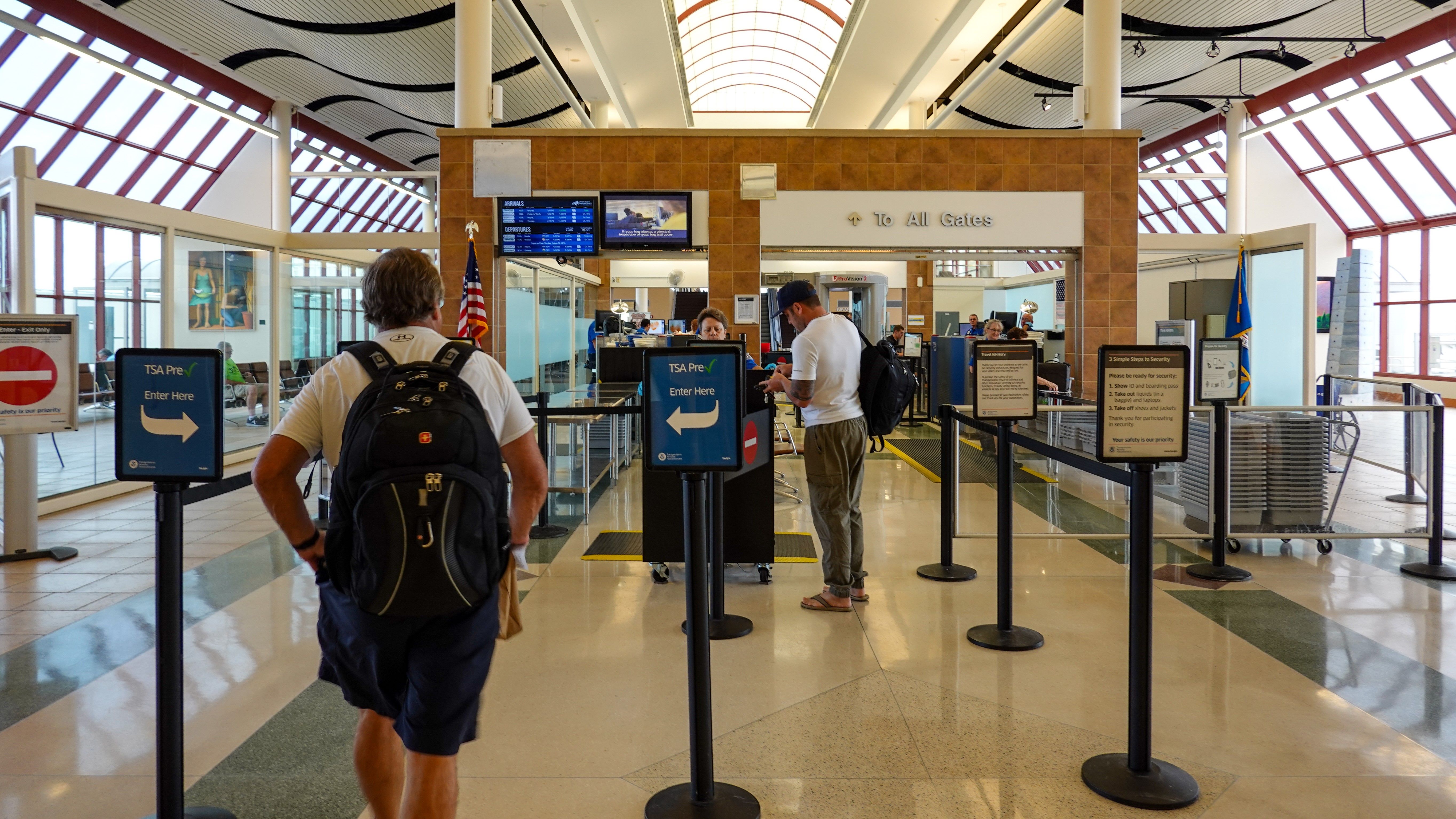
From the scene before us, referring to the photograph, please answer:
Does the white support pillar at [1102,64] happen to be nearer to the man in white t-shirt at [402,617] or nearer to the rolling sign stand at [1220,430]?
the rolling sign stand at [1220,430]

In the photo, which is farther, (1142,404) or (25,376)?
(25,376)

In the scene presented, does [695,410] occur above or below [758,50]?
below

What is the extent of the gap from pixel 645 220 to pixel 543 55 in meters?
5.47

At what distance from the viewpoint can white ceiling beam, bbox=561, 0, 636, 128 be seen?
11945 mm

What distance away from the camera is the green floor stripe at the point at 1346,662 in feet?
9.89

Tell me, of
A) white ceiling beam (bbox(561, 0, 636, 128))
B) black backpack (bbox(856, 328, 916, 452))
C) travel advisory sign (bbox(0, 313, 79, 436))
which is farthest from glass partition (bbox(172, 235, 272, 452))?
black backpack (bbox(856, 328, 916, 452))

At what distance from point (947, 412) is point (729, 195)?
4.61 metres

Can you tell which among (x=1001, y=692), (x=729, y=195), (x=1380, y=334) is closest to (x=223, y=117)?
(x=729, y=195)

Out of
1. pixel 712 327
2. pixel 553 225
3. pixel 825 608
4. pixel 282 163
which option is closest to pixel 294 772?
pixel 825 608

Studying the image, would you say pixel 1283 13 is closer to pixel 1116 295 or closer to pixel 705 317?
pixel 1116 295

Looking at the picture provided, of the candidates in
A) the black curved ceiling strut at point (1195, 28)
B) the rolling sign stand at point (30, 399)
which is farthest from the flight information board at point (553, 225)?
the black curved ceiling strut at point (1195, 28)

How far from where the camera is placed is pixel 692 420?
2.45 m

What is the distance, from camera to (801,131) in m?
9.00

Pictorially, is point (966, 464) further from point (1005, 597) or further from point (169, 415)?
point (169, 415)
